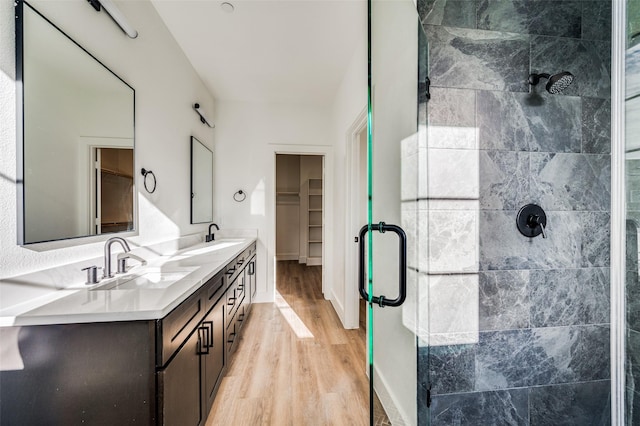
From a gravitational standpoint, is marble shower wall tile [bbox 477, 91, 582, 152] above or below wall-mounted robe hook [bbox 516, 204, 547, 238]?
above

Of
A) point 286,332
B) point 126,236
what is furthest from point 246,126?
point 286,332

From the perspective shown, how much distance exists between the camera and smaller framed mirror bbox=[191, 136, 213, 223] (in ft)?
8.84

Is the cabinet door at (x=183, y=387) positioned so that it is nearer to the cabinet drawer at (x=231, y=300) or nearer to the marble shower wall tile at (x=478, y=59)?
the cabinet drawer at (x=231, y=300)

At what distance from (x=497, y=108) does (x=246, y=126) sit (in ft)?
9.82

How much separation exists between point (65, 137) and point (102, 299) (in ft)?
2.46

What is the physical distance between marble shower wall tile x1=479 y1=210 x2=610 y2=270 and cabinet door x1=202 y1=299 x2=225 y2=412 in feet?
4.84

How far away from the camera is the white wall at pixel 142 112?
37.0 inches

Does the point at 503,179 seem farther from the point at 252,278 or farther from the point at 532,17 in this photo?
the point at 252,278

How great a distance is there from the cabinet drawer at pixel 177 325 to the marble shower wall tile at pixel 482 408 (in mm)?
1168

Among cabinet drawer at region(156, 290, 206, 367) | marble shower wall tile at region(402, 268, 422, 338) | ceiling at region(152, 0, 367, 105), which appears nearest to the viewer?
cabinet drawer at region(156, 290, 206, 367)

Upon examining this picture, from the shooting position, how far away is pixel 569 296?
4.22 ft

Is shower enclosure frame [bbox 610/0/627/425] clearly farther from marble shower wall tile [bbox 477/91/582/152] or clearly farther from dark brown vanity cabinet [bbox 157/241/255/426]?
dark brown vanity cabinet [bbox 157/241/255/426]

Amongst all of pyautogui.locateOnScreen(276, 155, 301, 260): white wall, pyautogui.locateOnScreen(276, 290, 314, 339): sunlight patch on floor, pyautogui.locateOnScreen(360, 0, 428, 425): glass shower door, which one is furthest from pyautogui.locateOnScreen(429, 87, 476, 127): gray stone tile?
pyautogui.locateOnScreen(276, 155, 301, 260): white wall

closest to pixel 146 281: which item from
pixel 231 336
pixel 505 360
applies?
pixel 231 336
